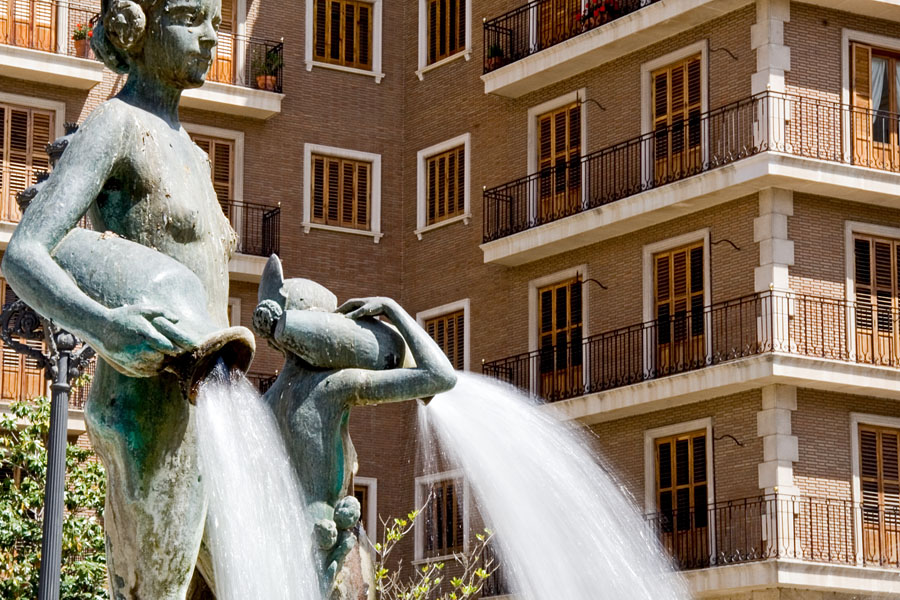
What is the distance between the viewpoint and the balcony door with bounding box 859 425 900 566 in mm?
37281

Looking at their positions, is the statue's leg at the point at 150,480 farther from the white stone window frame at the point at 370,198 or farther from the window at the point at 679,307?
the white stone window frame at the point at 370,198

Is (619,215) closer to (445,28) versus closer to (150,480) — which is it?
(445,28)

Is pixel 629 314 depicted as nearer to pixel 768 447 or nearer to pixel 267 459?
pixel 768 447

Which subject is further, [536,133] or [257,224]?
[257,224]

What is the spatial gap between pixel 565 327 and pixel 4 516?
17.1m

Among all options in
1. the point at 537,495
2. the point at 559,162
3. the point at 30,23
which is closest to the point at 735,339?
the point at 559,162

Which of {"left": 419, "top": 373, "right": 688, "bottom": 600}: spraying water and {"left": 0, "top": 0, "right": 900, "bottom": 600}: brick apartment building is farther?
{"left": 0, "top": 0, "right": 900, "bottom": 600}: brick apartment building

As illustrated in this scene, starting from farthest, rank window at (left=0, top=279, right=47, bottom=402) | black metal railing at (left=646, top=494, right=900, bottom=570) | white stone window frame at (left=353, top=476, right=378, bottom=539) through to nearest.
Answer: white stone window frame at (left=353, top=476, right=378, bottom=539) → window at (left=0, top=279, right=47, bottom=402) → black metal railing at (left=646, top=494, right=900, bottom=570)

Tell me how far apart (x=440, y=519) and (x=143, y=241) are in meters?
39.5

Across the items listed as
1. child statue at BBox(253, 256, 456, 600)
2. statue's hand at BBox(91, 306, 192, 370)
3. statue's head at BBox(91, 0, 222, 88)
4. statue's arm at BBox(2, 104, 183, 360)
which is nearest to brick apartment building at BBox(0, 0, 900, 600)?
child statue at BBox(253, 256, 456, 600)

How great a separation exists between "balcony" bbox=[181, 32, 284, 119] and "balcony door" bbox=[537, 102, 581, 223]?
5969 millimetres

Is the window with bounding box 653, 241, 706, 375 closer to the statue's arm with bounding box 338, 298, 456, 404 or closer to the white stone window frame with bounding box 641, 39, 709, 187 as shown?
the white stone window frame with bounding box 641, 39, 709, 187

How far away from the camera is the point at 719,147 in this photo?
128 feet

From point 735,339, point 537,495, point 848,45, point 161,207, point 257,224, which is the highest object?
point 848,45
